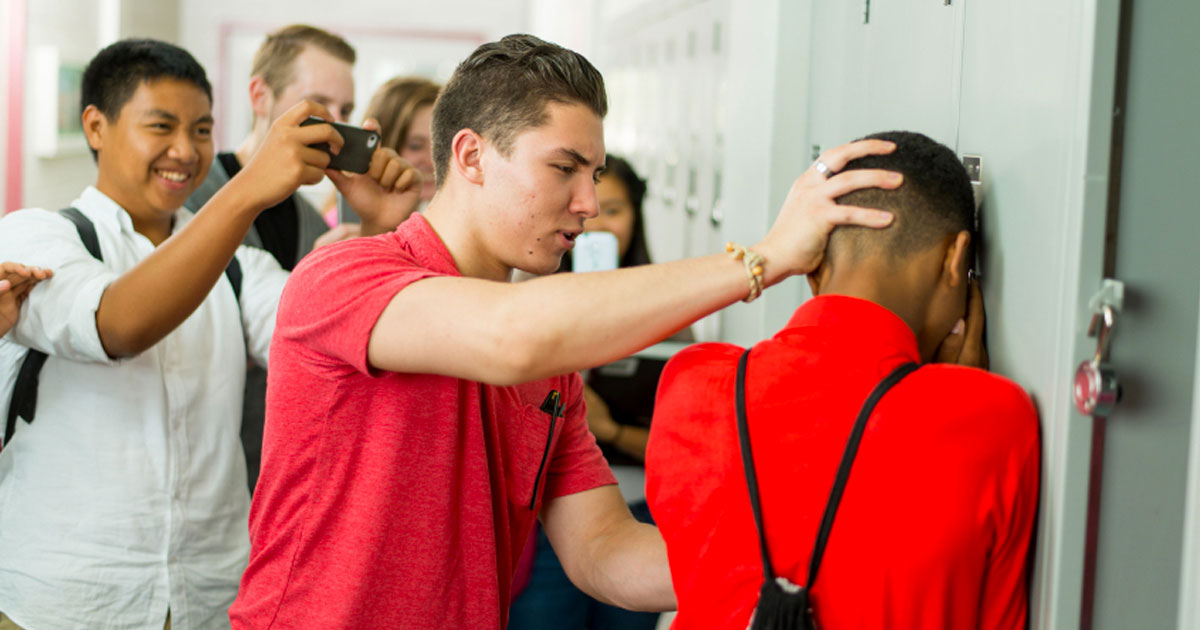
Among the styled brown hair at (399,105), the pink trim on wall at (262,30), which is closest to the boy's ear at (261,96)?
the styled brown hair at (399,105)

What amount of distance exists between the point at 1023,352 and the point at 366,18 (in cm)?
708

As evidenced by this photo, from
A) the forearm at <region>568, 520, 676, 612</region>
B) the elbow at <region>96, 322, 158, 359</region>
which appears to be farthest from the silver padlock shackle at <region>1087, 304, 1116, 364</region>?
the elbow at <region>96, 322, 158, 359</region>

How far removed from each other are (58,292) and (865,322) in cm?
126

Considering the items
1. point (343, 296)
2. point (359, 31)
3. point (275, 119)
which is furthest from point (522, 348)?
point (359, 31)

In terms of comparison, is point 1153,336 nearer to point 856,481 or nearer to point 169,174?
point 856,481

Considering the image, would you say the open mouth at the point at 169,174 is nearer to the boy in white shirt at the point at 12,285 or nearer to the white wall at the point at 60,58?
the boy in white shirt at the point at 12,285

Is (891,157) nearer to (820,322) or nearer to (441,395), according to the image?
(820,322)

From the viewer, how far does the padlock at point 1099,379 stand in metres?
0.88

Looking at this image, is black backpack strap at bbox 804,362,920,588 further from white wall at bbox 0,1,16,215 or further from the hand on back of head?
white wall at bbox 0,1,16,215

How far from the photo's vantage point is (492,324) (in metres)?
1.05

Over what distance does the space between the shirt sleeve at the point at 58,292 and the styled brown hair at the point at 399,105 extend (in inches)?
51.8

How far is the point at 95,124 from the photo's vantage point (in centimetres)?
196

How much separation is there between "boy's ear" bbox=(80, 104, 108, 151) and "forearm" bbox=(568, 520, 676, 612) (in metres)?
1.27

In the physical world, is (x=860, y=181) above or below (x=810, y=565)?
above
